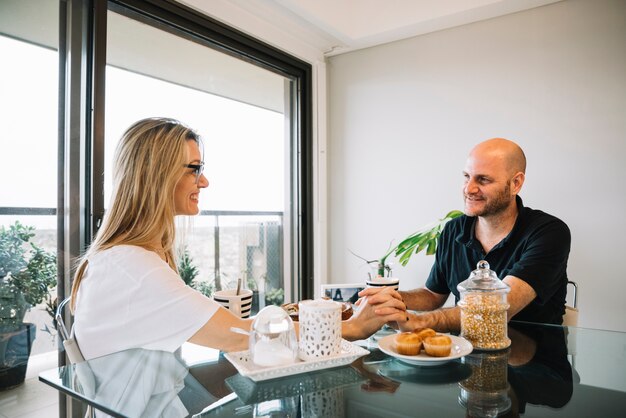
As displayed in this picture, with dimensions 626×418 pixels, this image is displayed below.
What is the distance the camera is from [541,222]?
1.85 metres

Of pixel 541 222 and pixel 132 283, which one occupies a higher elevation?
pixel 541 222

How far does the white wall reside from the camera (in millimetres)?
2619

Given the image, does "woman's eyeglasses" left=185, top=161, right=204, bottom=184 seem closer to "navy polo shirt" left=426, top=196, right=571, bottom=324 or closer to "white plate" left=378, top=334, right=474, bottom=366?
"white plate" left=378, top=334, right=474, bottom=366

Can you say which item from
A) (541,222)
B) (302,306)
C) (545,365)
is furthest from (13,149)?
(541,222)

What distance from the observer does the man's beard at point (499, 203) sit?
195cm

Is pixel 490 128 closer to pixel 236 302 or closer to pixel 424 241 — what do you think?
pixel 424 241

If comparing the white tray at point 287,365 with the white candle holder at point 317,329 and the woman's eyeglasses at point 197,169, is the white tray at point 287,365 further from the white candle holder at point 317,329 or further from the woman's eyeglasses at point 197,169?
the woman's eyeglasses at point 197,169

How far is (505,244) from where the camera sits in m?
1.90

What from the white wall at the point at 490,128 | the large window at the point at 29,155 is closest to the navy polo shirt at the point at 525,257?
the white wall at the point at 490,128

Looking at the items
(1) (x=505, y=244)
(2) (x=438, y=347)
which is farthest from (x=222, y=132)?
(2) (x=438, y=347)

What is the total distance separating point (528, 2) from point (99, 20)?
2393 millimetres

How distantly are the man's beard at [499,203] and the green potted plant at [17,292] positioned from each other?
6.33 feet

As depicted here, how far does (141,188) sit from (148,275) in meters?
0.29

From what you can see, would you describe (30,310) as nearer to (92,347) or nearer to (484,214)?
(92,347)
